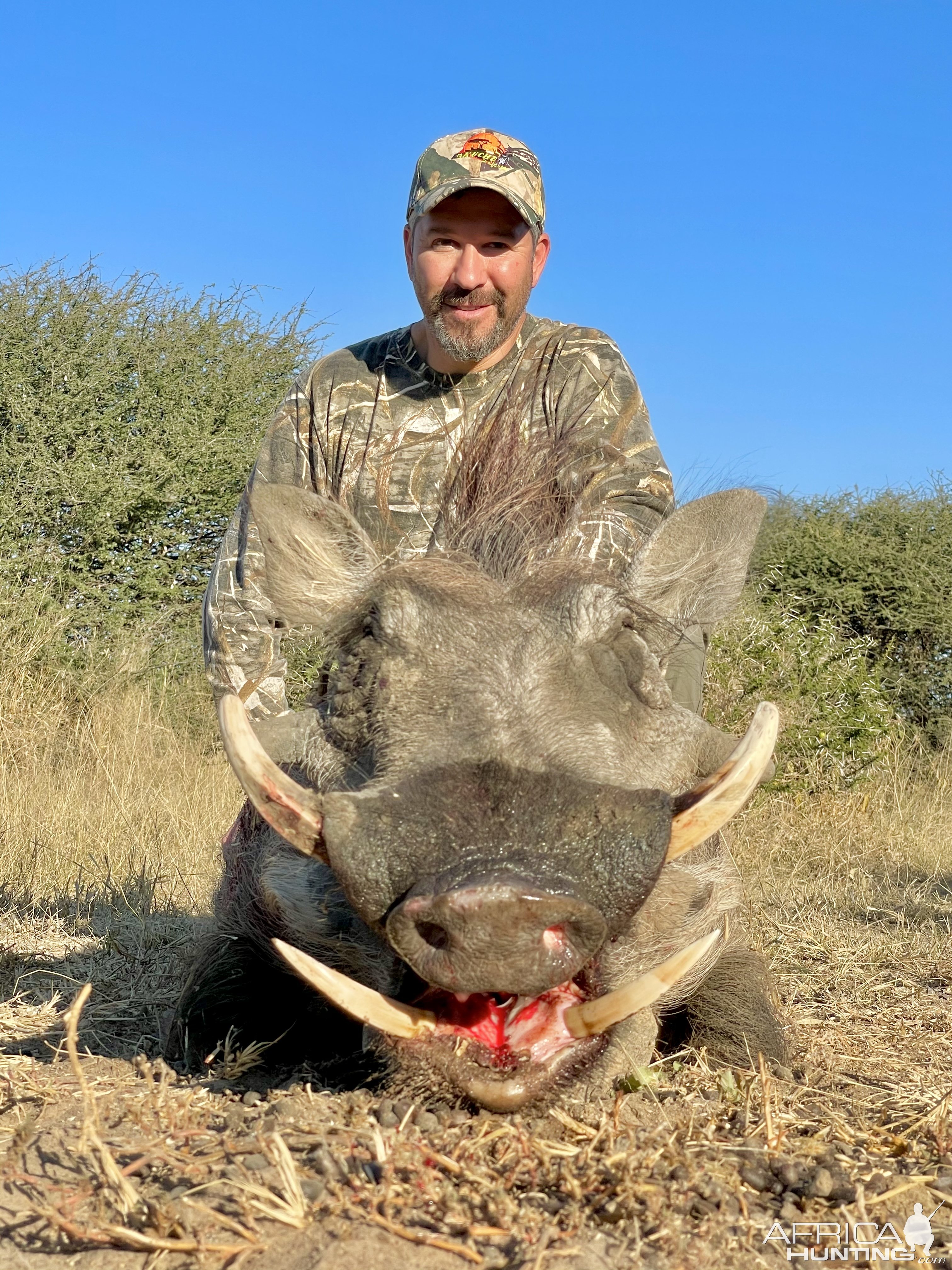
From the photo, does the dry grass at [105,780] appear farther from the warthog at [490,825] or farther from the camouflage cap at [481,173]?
the camouflage cap at [481,173]

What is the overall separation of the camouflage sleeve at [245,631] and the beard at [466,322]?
672 millimetres

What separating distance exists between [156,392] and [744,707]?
7167 millimetres

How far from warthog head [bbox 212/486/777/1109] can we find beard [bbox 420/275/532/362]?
4.24 feet

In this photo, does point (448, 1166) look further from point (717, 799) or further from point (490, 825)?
point (717, 799)

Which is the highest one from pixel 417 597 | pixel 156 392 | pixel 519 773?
pixel 156 392

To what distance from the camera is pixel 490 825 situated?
208 cm

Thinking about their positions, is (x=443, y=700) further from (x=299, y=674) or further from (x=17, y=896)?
(x=299, y=674)

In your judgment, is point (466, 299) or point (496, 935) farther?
point (466, 299)

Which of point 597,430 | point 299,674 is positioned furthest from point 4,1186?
point 299,674

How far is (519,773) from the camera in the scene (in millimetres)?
2213

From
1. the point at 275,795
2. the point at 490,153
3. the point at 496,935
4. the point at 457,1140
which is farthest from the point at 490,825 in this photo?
the point at 490,153

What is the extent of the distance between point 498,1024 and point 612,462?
1.99 m

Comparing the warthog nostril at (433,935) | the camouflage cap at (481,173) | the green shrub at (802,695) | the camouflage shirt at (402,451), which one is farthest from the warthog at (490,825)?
the green shrub at (802,695)

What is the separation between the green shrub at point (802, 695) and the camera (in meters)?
8.35
